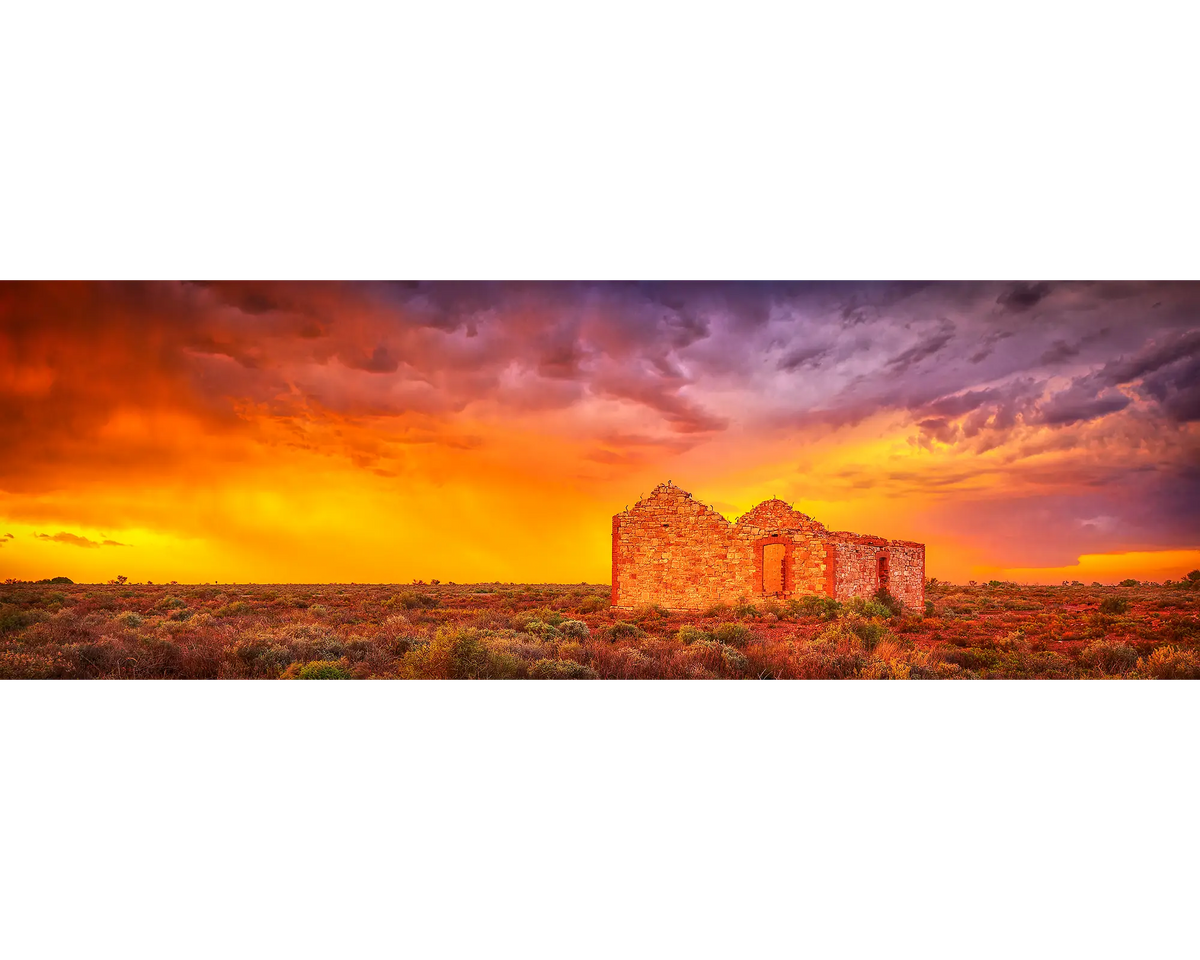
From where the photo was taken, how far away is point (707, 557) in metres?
17.5

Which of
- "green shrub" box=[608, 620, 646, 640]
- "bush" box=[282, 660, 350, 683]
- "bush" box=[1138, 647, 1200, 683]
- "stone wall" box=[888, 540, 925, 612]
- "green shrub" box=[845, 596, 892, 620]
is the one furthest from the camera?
"stone wall" box=[888, 540, 925, 612]

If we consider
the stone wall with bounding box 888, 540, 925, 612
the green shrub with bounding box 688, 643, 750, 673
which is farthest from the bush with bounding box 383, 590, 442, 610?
the stone wall with bounding box 888, 540, 925, 612

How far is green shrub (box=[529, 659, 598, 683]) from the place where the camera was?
744 centimetres

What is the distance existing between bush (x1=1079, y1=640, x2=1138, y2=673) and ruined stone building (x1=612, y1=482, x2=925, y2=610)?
6969 mm

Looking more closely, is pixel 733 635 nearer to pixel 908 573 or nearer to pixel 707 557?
pixel 707 557

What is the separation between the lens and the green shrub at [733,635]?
10.9 meters

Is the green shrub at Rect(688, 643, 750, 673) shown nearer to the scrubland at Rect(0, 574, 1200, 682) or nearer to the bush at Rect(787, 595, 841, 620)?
the scrubland at Rect(0, 574, 1200, 682)

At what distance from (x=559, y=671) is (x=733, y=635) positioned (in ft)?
15.4

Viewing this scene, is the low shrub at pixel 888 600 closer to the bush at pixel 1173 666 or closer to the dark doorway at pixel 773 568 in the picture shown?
the dark doorway at pixel 773 568

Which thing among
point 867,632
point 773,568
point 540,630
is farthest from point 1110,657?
point 540,630
